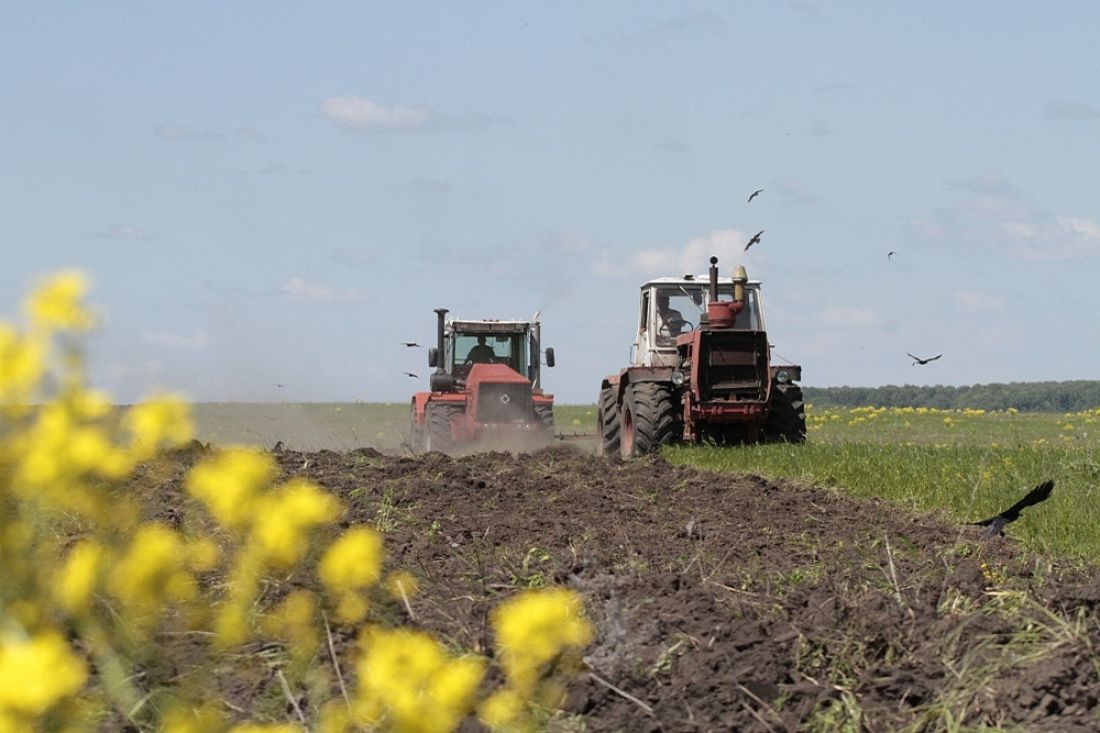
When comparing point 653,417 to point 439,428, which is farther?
point 439,428

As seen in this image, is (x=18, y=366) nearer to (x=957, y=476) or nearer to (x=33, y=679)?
(x=33, y=679)

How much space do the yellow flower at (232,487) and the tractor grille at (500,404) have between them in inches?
723

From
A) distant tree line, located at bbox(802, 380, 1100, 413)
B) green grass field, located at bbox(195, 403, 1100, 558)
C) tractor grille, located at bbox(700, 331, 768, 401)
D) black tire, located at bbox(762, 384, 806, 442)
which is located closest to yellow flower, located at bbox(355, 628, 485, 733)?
green grass field, located at bbox(195, 403, 1100, 558)

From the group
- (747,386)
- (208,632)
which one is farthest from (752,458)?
(208,632)

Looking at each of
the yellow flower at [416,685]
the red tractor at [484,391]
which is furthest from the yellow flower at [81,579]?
the red tractor at [484,391]

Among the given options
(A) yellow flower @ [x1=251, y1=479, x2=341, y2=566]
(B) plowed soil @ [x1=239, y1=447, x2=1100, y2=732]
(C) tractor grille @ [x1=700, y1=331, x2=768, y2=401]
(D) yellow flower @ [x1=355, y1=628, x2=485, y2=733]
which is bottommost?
(B) plowed soil @ [x1=239, y1=447, x2=1100, y2=732]

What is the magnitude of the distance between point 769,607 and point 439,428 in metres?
14.8

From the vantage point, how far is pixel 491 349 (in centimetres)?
2278

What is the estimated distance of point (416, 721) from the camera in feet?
6.39

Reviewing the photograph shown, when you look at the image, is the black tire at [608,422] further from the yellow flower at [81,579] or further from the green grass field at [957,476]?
the yellow flower at [81,579]

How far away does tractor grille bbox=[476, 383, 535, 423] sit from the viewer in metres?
20.6

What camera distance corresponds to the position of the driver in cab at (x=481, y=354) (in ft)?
74.2

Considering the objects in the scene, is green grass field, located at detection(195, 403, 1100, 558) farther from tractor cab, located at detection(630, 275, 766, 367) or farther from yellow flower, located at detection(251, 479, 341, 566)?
tractor cab, located at detection(630, 275, 766, 367)

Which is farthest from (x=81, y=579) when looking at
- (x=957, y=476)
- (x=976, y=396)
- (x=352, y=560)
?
(x=976, y=396)
